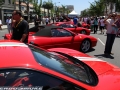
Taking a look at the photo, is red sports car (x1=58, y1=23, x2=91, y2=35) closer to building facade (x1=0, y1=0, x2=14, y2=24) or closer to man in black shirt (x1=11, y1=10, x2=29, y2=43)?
man in black shirt (x1=11, y1=10, x2=29, y2=43)

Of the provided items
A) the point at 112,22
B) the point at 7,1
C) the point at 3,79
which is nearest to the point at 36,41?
the point at 112,22

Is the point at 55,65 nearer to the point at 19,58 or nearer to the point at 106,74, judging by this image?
the point at 19,58

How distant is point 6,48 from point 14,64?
0.57m

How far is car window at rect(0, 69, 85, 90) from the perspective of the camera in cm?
237

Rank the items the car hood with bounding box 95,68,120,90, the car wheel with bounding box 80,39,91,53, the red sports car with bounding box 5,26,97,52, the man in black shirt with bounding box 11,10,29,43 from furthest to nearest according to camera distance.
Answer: the car wheel with bounding box 80,39,91,53
the red sports car with bounding box 5,26,97,52
the man in black shirt with bounding box 11,10,29,43
the car hood with bounding box 95,68,120,90

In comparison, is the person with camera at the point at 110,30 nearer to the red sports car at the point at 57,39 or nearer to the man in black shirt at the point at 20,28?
the red sports car at the point at 57,39

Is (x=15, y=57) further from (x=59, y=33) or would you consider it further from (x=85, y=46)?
(x=85, y=46)

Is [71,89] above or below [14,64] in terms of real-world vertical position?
below

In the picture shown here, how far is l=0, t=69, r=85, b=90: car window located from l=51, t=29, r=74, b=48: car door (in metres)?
5.71

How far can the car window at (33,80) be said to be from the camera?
2373 mm

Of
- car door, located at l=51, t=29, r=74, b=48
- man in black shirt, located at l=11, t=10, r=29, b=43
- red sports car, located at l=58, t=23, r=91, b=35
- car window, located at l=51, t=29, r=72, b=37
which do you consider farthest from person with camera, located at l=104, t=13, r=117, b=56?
red sports car, located at l=58, t=23, r=91, b=35

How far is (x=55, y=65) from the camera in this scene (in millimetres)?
2746

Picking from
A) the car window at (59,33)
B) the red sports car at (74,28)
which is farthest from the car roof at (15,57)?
the red sports car at (74,28)

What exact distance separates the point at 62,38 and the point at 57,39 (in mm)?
274
